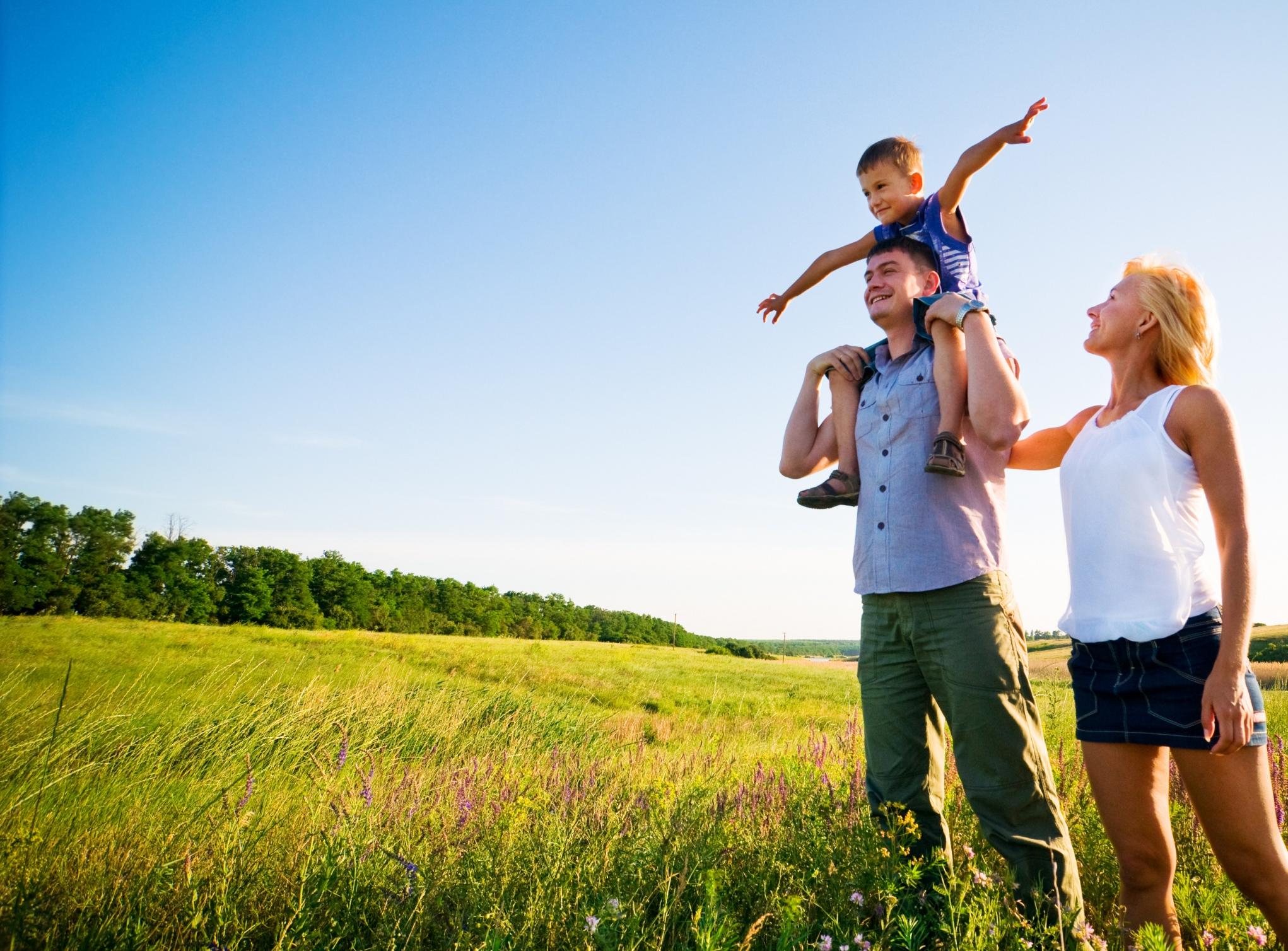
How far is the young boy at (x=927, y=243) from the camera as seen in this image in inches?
97.0

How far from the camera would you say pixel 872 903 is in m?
2.21

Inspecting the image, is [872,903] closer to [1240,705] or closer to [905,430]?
[1240,705]

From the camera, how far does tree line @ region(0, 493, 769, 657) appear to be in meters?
48.1

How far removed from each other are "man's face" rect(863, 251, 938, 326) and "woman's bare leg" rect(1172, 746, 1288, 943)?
5.98 ft

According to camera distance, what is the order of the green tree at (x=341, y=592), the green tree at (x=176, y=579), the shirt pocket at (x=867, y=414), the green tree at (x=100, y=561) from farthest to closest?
the green tree at (x=341, y=592) < the green tree at (x=176, y=579) < the green tree at (x=100, y=561) < the shirt pocket at (x=867, y=414)

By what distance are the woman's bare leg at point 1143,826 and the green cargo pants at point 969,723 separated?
0.15 metres

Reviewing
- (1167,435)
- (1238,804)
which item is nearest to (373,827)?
(1238,804)

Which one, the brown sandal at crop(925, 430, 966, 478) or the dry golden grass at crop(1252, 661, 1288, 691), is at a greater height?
the brown sandal at crop(925, 430, 966, 478)

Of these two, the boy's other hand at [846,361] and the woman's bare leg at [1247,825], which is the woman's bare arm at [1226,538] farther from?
the boy's other hand at [846,361]

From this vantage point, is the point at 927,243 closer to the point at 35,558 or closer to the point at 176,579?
the point at 35,558

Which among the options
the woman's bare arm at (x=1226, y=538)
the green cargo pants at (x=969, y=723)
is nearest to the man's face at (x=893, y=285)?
the woman's bare arm at (x=1226, y=538)

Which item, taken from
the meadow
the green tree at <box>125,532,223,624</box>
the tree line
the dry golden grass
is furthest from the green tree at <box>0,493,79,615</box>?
the dry golden grass

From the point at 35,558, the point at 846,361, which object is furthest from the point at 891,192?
the point at 35,558

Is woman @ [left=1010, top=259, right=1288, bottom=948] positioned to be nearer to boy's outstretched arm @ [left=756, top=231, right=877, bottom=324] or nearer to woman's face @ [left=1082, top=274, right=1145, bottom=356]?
woman's face @ [left=1082, top=274, right=1145, bottom=356]
